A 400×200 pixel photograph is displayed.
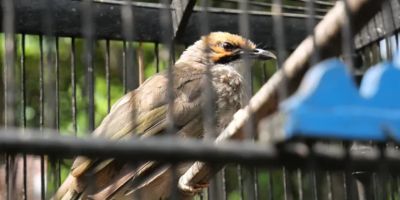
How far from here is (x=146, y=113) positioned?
10.9 ft

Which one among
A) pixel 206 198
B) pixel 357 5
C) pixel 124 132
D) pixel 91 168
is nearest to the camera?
pixel 357 5

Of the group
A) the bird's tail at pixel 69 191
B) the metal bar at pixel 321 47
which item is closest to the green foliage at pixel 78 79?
the bird's tail at pixel 69 191

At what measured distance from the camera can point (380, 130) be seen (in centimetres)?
123

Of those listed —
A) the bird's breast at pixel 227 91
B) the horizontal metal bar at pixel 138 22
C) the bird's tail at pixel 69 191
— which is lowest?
the bird's tail at pixel 69 191

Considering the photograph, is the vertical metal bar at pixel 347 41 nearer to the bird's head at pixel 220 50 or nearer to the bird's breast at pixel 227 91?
the bird's breast at pixel 227 91

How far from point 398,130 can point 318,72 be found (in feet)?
0.51

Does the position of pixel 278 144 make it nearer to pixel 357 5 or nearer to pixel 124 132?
pixel 357 5

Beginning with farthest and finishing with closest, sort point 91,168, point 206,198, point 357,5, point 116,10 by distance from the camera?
point 206,198
point 116,10
point 91,168
point 357,5

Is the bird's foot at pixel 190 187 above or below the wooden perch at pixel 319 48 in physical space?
below

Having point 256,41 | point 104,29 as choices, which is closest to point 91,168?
point 104,29

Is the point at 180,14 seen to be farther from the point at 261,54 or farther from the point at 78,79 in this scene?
the point at 78,79

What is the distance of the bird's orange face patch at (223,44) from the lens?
397 cm

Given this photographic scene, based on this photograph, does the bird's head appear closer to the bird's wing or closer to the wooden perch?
the bird's wing

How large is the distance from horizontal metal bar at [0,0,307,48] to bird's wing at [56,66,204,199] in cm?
19
